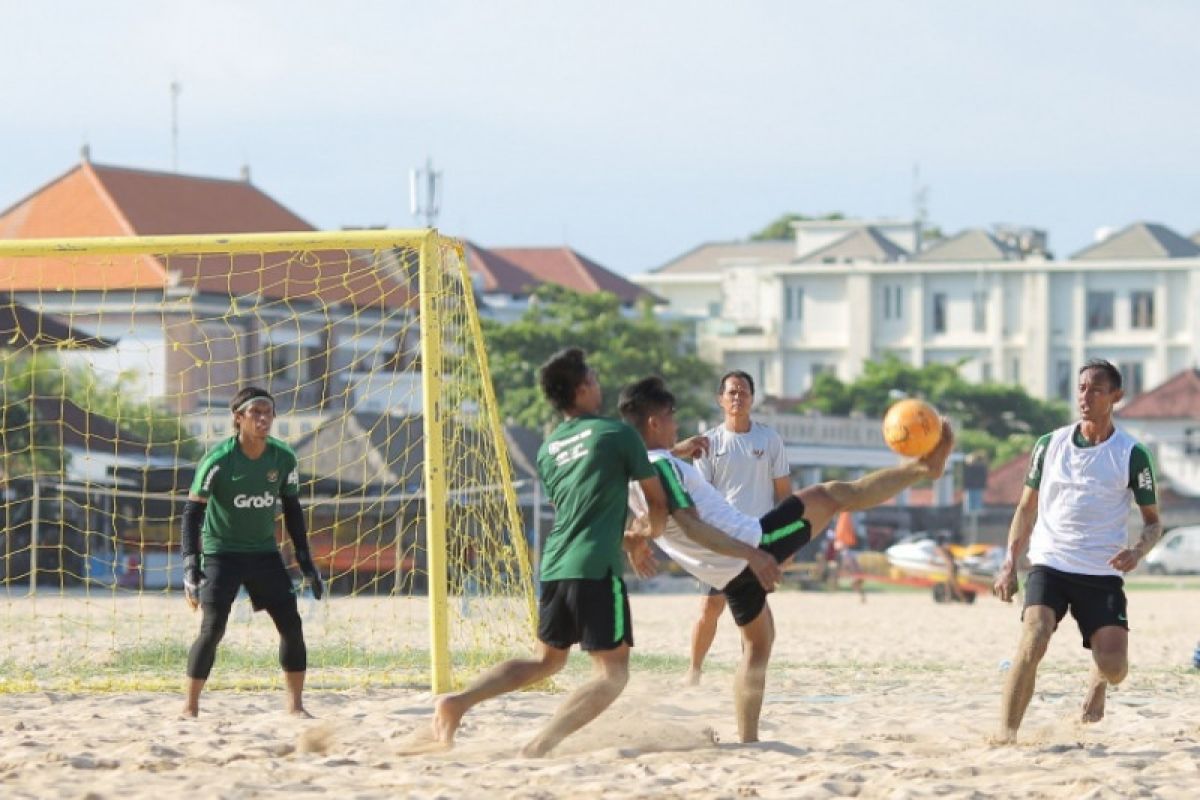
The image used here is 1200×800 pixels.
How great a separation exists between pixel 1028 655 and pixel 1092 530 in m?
0.59

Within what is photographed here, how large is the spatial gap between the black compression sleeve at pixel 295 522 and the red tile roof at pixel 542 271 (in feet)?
259

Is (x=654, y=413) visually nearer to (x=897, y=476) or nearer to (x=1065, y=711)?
(x=897, y=476)

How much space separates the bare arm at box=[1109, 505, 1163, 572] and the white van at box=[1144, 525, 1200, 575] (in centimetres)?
4044

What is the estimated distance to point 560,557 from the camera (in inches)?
317

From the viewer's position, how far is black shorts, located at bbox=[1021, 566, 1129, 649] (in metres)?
8.78

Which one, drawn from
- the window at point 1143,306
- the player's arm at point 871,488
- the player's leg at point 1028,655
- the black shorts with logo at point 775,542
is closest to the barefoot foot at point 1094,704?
the player's leg at point 1028,655

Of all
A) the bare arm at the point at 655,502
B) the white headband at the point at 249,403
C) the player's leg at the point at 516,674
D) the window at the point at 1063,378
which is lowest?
the player's leg at the point at 516,674

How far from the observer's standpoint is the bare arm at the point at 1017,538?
8.94m

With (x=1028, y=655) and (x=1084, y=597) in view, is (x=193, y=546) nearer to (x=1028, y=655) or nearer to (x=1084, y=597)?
(x=1028, y=655)

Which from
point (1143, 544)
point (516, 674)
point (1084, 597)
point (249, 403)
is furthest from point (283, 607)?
point (1143, 544)

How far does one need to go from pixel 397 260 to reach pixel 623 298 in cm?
8003

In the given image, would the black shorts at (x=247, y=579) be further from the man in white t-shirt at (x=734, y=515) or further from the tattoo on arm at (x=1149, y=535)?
the tattoo on arm at (x=1149, y=535)

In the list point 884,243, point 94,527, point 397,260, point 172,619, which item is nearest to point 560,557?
point 397,260

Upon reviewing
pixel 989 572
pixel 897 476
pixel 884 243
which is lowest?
pixel 989 572
